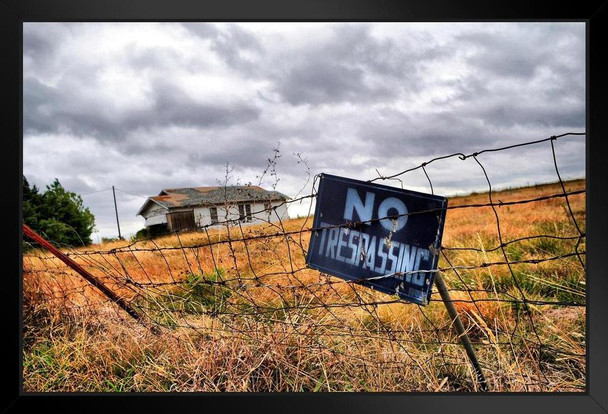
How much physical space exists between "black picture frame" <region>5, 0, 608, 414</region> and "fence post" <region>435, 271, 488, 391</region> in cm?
22

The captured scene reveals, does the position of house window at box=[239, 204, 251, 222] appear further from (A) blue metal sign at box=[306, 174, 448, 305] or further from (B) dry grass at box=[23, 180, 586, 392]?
(A) blue metal sign at box=[306, 174, 448, 305]

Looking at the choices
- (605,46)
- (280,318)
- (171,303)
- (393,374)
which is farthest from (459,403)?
(171,303)

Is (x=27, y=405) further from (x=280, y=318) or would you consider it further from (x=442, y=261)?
(x=442, y=261)

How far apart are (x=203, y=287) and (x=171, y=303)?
23 cm

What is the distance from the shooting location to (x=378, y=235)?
6.17 ft

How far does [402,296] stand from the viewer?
72.7 inches

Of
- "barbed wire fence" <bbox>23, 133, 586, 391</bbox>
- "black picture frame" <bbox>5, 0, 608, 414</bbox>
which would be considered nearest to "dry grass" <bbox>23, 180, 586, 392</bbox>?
"barbed wire fence" <bbox>23, 133, 586, 391</bbox>

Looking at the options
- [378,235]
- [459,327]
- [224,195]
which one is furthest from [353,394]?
[224,195]

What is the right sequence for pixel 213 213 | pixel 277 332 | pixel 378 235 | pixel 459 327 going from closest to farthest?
pixel 378 235
pixel 459 327
pixel 277 332
pixel 213 213

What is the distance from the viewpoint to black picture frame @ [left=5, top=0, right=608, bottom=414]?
6.15 ft

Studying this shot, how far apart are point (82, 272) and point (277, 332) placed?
3.67 feet

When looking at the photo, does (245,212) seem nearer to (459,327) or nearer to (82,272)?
(82,272)

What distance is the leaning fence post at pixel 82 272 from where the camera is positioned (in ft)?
8.38

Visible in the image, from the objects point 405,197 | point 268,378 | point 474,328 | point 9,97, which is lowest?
point 268,378
